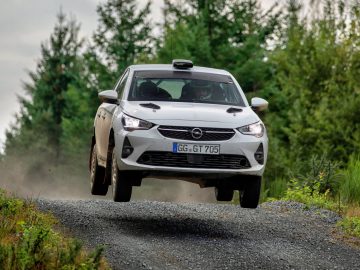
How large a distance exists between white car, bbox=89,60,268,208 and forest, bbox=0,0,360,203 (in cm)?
515

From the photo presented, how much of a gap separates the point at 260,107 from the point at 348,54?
21019 millimetres

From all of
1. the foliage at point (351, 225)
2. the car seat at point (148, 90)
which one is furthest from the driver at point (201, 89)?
the foliage at point (351, 225)

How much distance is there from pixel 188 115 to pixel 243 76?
103 ft

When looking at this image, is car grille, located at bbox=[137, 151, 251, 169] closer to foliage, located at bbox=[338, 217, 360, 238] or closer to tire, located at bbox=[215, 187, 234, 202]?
tire, located at bbox=[215, 187, 234, 202]

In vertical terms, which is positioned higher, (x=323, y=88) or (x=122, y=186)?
(x=122, y=186)

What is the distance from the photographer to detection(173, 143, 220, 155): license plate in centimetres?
1091

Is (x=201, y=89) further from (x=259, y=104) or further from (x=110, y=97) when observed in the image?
(x=110, y=97)

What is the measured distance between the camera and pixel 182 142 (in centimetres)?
1092

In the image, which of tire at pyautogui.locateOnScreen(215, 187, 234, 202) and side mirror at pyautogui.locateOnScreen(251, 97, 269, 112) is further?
tire at pyautogui.locateOnScreen(215, 187, 234, 202)

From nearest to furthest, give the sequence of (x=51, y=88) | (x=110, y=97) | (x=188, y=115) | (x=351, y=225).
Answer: (x=188, y=115) < (x=110, y=97) < (x=351, y=225) < (x=51, y=88)

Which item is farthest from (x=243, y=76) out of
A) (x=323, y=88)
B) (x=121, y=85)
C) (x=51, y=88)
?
(x=121, y=85)

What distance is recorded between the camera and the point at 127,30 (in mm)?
50438

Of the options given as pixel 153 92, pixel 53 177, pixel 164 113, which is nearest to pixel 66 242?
pixel 164 113

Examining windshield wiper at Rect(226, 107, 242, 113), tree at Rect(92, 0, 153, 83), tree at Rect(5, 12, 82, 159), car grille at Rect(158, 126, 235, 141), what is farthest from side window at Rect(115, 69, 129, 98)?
tree at Rect(5, 12, 82, 159)
